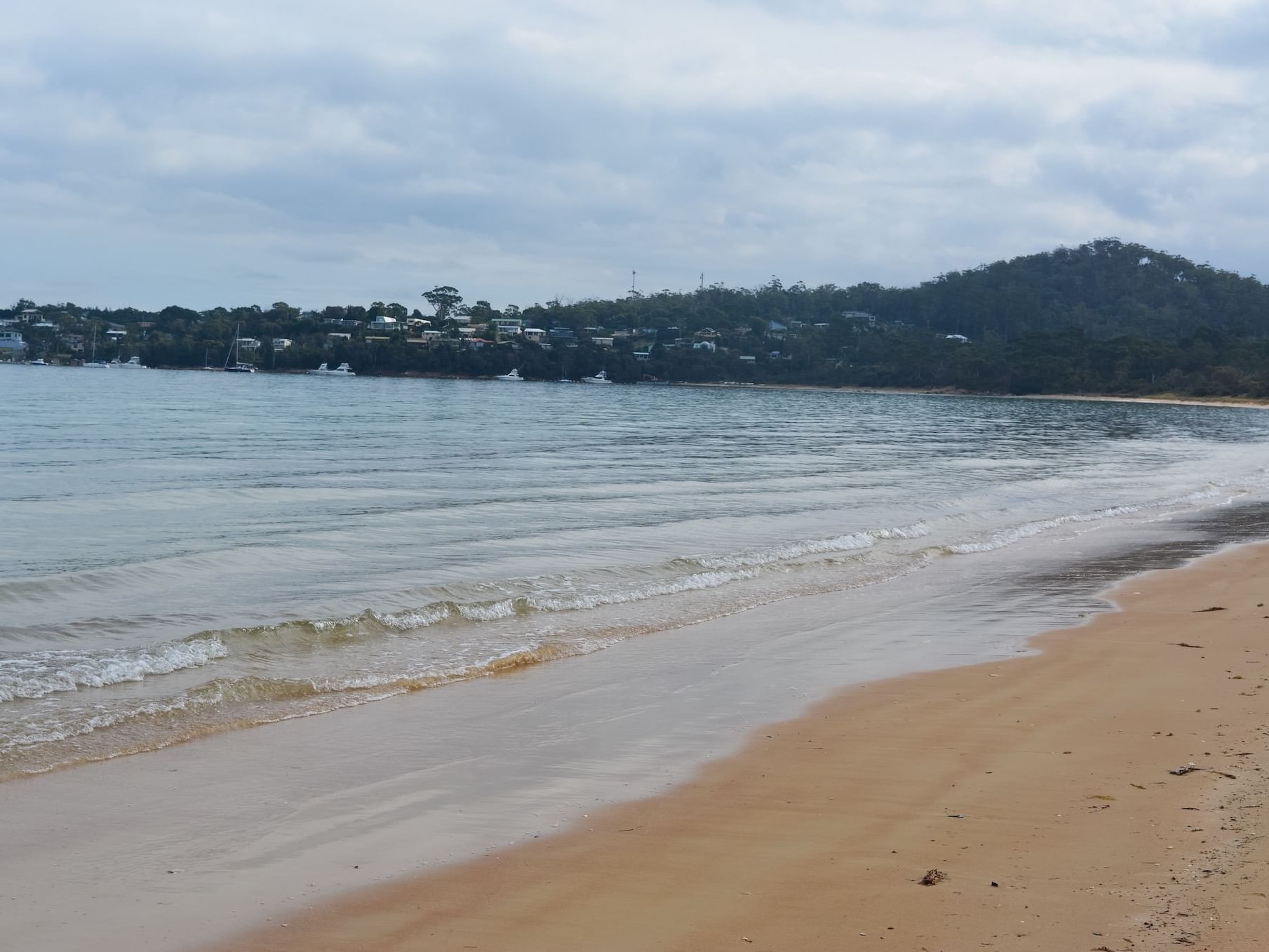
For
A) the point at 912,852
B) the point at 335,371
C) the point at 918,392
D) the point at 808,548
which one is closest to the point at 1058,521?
the point at 808,548

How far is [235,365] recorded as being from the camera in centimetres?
15438

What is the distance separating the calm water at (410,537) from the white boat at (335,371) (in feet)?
354

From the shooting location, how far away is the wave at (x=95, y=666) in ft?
28.3

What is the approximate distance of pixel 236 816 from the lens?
5992 millimetres

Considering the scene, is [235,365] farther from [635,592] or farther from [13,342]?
[635,592]

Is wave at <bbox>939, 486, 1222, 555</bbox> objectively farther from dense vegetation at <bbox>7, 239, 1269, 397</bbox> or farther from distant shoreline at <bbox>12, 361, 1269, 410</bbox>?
dense vegetation at <bbox>7, 239, 1269, 397</bbox>

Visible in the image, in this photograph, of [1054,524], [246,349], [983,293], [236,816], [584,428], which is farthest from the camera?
[983,293]

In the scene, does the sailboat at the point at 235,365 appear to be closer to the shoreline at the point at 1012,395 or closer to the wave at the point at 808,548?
the shoreline at the point at 1012,395

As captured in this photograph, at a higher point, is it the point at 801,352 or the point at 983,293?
the point at 983,293

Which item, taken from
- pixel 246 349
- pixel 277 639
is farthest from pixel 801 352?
pixel 277 639

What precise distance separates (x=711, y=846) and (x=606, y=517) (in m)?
14.9

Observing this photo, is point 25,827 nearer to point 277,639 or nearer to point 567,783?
point 567,783

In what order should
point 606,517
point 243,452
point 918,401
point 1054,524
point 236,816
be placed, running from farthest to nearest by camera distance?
point 918,401
point 243,452
point 1054,524
point 606,517
point 236,816

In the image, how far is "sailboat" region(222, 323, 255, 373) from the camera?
152 m
